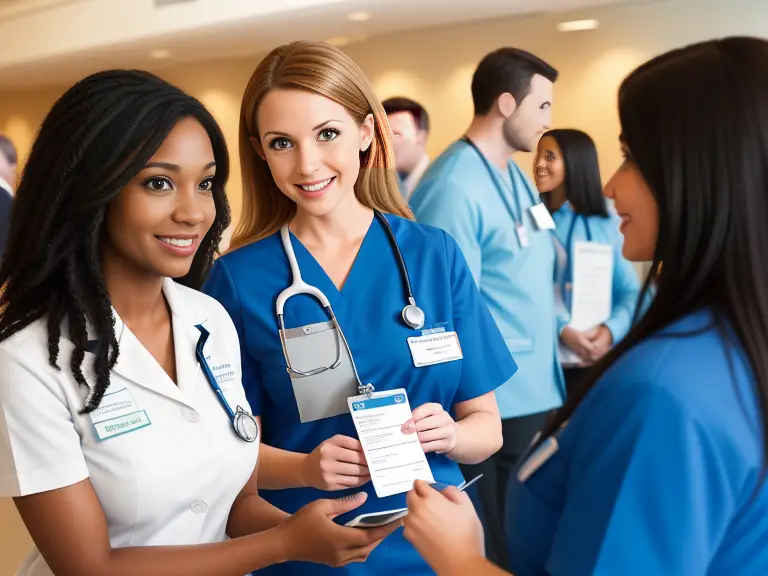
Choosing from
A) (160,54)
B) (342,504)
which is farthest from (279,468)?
(160,54)

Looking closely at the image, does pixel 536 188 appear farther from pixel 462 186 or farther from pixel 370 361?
pixel 370 361

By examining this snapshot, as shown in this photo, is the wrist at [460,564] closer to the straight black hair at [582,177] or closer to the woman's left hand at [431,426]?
the woman's left hand at [431,426]

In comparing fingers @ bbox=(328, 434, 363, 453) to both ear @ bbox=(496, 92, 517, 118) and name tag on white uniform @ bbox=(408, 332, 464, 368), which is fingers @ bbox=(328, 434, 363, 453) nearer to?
name tag on white uniform @ bbox=(408, 332, 464, 368)

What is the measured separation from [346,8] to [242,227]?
10.6 ft

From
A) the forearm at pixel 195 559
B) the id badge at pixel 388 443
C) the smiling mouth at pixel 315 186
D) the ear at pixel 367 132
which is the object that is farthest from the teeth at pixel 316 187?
the forearm at pixel 195 559

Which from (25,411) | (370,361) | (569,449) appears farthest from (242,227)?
(569,449)

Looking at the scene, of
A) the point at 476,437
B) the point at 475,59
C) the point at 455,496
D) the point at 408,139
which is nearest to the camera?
the point at 455,496

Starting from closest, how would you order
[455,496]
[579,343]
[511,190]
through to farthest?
[455,496]
[511,190]
[579,343]

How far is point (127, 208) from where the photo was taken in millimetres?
1101

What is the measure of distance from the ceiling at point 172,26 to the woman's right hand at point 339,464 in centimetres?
313

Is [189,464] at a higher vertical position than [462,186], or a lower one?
lower

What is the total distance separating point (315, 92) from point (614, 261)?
3.62 ft

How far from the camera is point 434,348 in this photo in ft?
4.65

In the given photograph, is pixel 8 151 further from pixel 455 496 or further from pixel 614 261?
pixel 455 496
